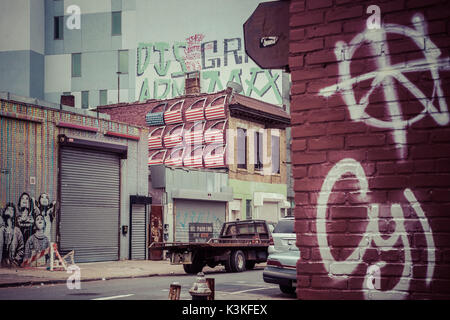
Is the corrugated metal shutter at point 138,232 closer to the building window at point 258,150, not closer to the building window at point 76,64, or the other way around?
the building window at point 258,150

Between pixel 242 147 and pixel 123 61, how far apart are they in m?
19.2

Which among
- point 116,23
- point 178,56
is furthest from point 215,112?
point 116,23

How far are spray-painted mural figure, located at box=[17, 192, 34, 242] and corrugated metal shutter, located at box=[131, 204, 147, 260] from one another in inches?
232

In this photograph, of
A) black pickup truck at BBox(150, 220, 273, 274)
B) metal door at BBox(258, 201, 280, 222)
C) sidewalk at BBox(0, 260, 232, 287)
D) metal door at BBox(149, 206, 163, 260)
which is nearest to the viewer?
sidewalk at BBox(0, 260, 232, 287)

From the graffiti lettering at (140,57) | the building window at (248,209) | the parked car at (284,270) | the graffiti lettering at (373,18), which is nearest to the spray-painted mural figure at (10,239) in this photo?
the parked car at (284,270)

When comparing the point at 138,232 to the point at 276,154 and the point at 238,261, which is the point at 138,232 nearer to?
the point at 238,261

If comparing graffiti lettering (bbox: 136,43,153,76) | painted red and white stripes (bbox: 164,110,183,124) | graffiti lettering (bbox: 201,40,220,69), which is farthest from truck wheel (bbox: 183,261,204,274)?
graffiti lettering (bbox: 136,43,153,76)

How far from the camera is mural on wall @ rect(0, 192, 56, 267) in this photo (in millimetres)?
21906

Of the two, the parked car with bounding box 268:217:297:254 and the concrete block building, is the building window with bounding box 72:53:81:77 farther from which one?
the parked car with bounding box 268:217:297:254

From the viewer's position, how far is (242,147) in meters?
36.4

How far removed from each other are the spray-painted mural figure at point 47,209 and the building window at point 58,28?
31.4 m

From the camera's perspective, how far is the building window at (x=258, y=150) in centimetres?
3800

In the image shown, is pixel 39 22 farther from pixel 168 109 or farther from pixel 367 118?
pixel 367 118
